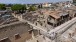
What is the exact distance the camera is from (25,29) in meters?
8.35

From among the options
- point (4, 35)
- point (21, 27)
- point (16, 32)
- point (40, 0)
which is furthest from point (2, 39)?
point (40, 0)

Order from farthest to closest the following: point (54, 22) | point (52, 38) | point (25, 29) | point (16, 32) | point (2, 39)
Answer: point (54, 22)
point (25, 29)
point (16, 32)
point (2, 39)
point (52, 38)

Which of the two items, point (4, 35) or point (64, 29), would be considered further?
point (4, 35)

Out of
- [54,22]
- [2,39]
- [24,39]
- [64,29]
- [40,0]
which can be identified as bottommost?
[40,0]

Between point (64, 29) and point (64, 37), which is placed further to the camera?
point (64, 29)

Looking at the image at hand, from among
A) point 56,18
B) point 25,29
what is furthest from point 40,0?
point 25,29

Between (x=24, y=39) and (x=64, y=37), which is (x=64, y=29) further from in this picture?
(x=24, y=39)

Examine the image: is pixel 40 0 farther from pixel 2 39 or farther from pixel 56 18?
pixel 2 39

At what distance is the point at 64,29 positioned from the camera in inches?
247

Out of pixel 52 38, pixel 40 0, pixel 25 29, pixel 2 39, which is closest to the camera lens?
pixel 52 38

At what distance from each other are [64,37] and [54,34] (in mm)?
376

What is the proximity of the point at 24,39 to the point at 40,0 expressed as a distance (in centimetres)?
3365

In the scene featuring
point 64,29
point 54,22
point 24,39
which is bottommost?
point 54,22

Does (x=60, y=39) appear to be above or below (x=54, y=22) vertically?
above
